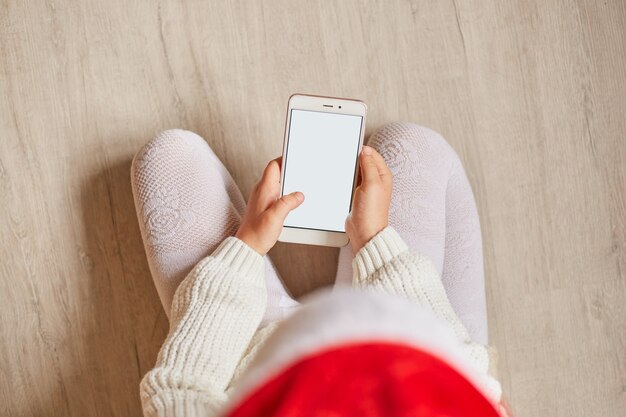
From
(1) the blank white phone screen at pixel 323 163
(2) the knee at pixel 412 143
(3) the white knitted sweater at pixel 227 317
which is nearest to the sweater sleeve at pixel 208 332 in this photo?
(3) the white knitted sweater at pixel 227 317

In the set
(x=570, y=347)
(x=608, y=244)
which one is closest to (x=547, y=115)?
(x=608, y=244)

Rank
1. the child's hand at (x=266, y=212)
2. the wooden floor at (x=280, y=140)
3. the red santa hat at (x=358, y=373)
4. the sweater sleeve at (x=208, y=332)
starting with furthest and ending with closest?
the wooden floor at (x=280, y=140), the child's hand at (x=266, y=212), the sweater sleeve at (x=208, y=332), the red santa hat at (x=358, y=373)

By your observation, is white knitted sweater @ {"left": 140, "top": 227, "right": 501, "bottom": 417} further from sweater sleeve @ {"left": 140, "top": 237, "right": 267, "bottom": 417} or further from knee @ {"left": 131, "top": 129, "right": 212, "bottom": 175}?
knee @ {"left": 131, "top": 129, "right": 212, "bottom": 175}

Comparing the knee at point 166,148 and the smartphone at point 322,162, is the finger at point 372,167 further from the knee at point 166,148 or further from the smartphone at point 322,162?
the knee at point 166,148

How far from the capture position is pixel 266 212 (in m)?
0.64

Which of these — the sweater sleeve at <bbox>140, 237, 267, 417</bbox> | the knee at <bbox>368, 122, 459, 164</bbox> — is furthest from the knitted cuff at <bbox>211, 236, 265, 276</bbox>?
the knee at <bbox>368, 122, 459, 164</bbox>

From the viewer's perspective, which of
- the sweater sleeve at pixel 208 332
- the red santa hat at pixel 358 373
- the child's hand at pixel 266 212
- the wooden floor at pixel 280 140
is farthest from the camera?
the wooden floor at pixel 280 140

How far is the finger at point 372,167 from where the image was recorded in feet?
2.13

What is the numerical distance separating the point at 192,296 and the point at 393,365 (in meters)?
0.39

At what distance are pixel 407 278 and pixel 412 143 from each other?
21cm

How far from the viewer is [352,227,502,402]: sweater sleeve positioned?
1.85 ft

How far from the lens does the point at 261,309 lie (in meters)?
0.61

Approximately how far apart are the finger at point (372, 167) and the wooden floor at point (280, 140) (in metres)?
0.13

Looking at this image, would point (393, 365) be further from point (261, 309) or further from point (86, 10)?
point (86, 10)
